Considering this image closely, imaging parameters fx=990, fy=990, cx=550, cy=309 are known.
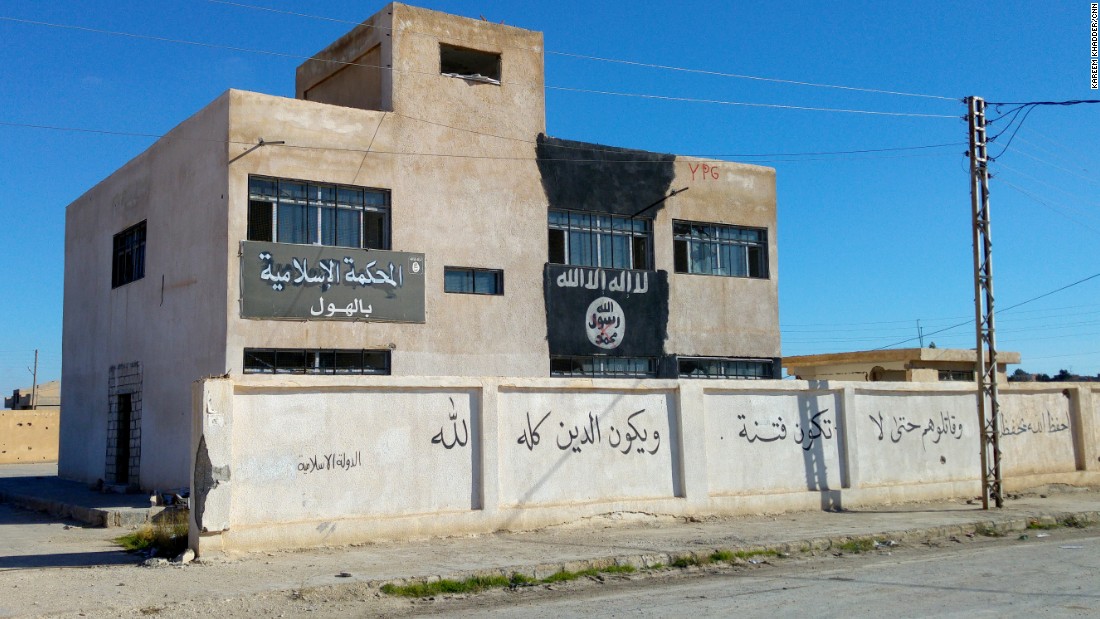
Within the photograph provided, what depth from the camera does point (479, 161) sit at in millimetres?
19438

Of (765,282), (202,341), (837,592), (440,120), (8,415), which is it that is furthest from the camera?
(8,415)

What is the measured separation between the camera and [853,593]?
8633 mm

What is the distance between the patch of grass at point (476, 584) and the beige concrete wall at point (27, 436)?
35907mm

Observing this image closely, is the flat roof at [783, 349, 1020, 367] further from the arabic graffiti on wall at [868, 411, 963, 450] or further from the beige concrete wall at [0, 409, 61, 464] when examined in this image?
the beige concrete wall at [0, 409, 61, 464]

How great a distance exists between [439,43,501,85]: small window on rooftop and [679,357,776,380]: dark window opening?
7.37 metres

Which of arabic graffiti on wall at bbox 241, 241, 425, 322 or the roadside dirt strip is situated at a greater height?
arabic graffiti on wall at bbox 241, 241, 425, 322

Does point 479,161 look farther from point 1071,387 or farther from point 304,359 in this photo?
point 1071,387

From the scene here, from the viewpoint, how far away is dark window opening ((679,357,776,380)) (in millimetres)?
22016

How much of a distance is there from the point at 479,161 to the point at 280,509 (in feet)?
33.1

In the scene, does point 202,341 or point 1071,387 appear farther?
point 1071,387

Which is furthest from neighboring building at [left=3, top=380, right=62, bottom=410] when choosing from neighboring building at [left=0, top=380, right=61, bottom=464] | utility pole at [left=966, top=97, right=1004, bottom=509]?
utility pole at [left=966, top=97, right=1004, bottom=509]

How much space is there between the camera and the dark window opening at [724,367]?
22016 mm

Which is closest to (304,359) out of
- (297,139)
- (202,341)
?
(202,341)

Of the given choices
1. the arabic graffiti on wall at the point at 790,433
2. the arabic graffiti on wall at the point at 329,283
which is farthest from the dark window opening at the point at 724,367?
the arabic graffiti on wall at the point at 329,283
